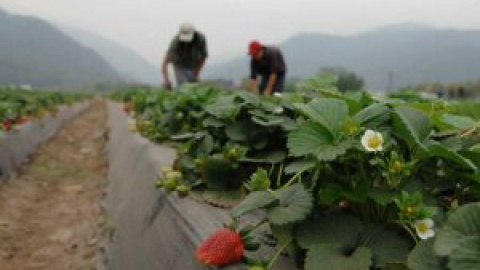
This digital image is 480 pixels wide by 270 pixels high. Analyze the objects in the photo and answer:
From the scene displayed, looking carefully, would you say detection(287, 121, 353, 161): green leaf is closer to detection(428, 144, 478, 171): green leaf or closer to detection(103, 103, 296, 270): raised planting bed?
detection(428, 144, 478, 171): green leaf

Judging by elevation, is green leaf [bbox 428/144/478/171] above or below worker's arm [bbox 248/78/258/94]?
above

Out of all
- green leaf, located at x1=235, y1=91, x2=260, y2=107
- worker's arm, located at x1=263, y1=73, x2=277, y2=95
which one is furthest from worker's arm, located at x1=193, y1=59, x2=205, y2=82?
green leaf, located at x1=235, y1=91, x2=260, y2=107

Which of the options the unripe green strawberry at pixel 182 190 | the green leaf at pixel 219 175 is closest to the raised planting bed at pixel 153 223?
the unripe green strawberry at pixel 182 190

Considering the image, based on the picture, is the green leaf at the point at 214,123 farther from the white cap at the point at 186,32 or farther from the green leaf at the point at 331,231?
the white cap at the point at 186,32

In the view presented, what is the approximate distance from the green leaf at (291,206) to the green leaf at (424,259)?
333 millimetres

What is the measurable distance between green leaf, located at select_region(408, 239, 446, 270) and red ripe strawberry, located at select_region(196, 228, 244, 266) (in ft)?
1.98

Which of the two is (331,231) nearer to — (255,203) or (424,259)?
(255,203)

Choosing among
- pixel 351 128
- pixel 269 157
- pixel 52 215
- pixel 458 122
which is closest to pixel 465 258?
pixel 351 128

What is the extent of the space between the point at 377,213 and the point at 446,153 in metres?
0.29

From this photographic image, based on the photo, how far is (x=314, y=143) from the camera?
1.77m

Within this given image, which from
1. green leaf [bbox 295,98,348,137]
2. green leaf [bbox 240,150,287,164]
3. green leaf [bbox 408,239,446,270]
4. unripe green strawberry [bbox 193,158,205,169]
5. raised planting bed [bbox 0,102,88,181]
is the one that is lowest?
raised planting bed [bbox 0,102,88,181]

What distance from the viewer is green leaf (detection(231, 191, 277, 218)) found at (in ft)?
5.81

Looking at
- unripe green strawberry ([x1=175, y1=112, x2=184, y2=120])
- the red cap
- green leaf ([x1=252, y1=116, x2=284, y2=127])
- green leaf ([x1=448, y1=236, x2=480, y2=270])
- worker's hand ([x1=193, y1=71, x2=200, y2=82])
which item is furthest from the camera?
worker's hand ([x1=193, y1=71, x2=200, y2=82])

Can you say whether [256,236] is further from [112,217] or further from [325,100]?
[112,217]
